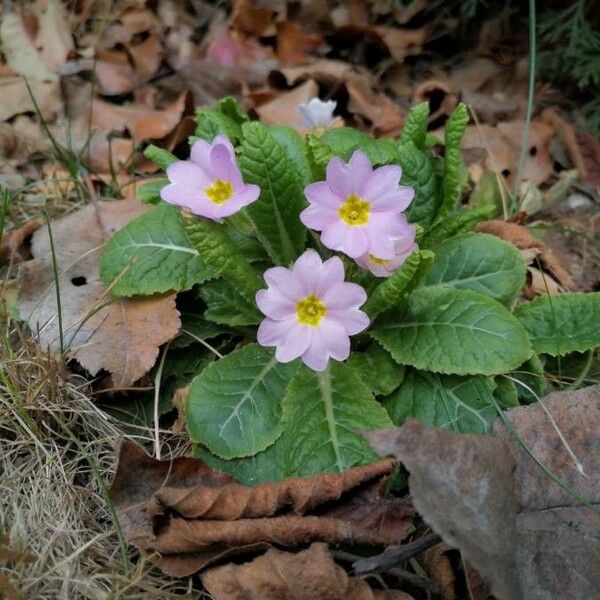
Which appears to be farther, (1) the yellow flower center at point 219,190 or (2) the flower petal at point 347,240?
(1) the yellow flower center at point 219,190

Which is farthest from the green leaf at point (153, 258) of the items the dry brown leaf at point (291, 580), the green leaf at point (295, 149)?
the dry brown leaf at point (291, 580)

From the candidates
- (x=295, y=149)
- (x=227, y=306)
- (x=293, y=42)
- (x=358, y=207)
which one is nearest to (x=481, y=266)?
(x=358, y=207)

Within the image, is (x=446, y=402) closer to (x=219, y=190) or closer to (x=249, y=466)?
(x=249, y=466)

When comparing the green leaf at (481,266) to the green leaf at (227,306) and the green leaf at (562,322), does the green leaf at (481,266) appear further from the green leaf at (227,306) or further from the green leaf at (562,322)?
the green leaf at (227,306)

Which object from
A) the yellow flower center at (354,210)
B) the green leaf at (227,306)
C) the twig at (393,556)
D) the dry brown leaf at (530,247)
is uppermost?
the yellow flower center at (354,210)

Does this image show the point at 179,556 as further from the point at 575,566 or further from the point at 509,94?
the point at 509,94

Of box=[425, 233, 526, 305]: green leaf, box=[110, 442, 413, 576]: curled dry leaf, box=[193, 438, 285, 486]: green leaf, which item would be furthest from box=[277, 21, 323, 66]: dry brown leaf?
box=[110, 442, 413, 576]: curled dry leaf

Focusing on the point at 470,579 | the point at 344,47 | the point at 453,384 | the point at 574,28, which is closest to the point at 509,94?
the point at 574,28
